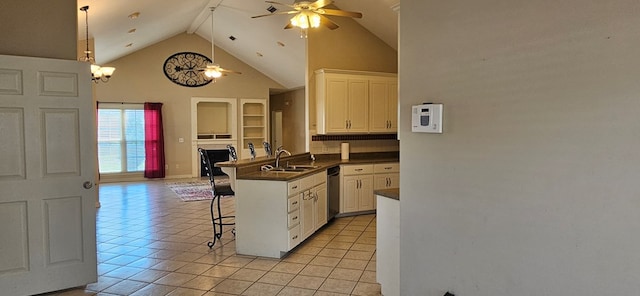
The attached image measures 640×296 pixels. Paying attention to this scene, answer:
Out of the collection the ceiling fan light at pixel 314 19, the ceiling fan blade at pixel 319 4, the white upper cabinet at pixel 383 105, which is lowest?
the white upper cabinet at pixel 383 105

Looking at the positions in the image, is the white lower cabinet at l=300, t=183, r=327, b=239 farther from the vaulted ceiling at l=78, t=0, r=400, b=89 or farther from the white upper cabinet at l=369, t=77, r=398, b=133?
the vaulted ceiling at l=78, t=0, r=400, b=89

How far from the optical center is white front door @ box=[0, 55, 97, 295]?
9.86 ft

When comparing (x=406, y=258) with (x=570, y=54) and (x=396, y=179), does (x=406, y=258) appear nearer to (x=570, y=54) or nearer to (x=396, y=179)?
(x=570, y=54)

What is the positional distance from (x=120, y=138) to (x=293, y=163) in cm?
692

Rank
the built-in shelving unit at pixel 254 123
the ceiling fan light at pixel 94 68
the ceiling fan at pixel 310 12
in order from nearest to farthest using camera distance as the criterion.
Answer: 1. the ceiling fan at pixel 310 12
2. the ceiling fan light at pixel 94 68
3. the built-in shelving unit at pixel 254 123

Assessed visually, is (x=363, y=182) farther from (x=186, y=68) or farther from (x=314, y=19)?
(x=186, y=68)

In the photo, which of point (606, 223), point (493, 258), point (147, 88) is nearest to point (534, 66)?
point (606, 223)

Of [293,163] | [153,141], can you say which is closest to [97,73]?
[293,163]

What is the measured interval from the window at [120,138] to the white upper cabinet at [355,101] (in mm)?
6520

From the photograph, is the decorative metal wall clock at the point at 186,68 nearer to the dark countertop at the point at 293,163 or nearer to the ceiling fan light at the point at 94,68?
the ceiling fan light at the point at 94,68

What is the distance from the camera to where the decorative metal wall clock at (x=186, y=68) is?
35.1ft

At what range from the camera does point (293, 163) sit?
5.61 metres

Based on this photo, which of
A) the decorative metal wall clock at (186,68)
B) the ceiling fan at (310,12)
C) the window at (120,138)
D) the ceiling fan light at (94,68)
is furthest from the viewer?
the decorative metal wall clock at (186,68)

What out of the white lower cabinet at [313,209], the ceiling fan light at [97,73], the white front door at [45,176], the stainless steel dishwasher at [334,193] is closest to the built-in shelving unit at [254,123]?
the ceiling fan light at [97,73]
